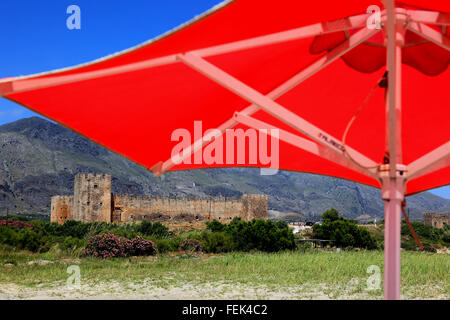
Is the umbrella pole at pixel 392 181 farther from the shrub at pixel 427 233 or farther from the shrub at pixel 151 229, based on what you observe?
the shrub at pixel 151 229

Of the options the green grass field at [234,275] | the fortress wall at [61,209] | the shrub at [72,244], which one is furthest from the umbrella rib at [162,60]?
the fortress wall at [61,209]

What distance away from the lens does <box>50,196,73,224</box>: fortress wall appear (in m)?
33.1

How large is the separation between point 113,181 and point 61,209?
3030 inches

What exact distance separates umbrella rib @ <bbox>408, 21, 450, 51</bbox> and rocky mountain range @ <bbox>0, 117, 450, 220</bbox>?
236 ft

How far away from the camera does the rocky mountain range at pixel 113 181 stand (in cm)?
9194

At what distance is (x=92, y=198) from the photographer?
3119cm

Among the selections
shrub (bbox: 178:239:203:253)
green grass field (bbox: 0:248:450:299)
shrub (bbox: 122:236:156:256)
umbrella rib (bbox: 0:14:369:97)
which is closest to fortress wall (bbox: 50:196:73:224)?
shrub (bbox: 178:239:203:253)

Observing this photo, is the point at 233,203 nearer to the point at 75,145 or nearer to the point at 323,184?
the point at 75,145

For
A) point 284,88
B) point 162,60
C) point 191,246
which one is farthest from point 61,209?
point 162,60

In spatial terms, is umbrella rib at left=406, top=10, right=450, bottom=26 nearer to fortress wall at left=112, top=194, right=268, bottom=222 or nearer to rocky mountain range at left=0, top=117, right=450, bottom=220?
fortress wall at left=112, top=194, right=268, bottom=222

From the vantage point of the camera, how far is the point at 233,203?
35938 mm

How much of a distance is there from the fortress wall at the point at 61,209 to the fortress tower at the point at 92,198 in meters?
1.65

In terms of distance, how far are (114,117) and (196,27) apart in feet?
3.33

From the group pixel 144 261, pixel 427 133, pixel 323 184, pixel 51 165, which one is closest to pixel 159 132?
pixel 427 133
